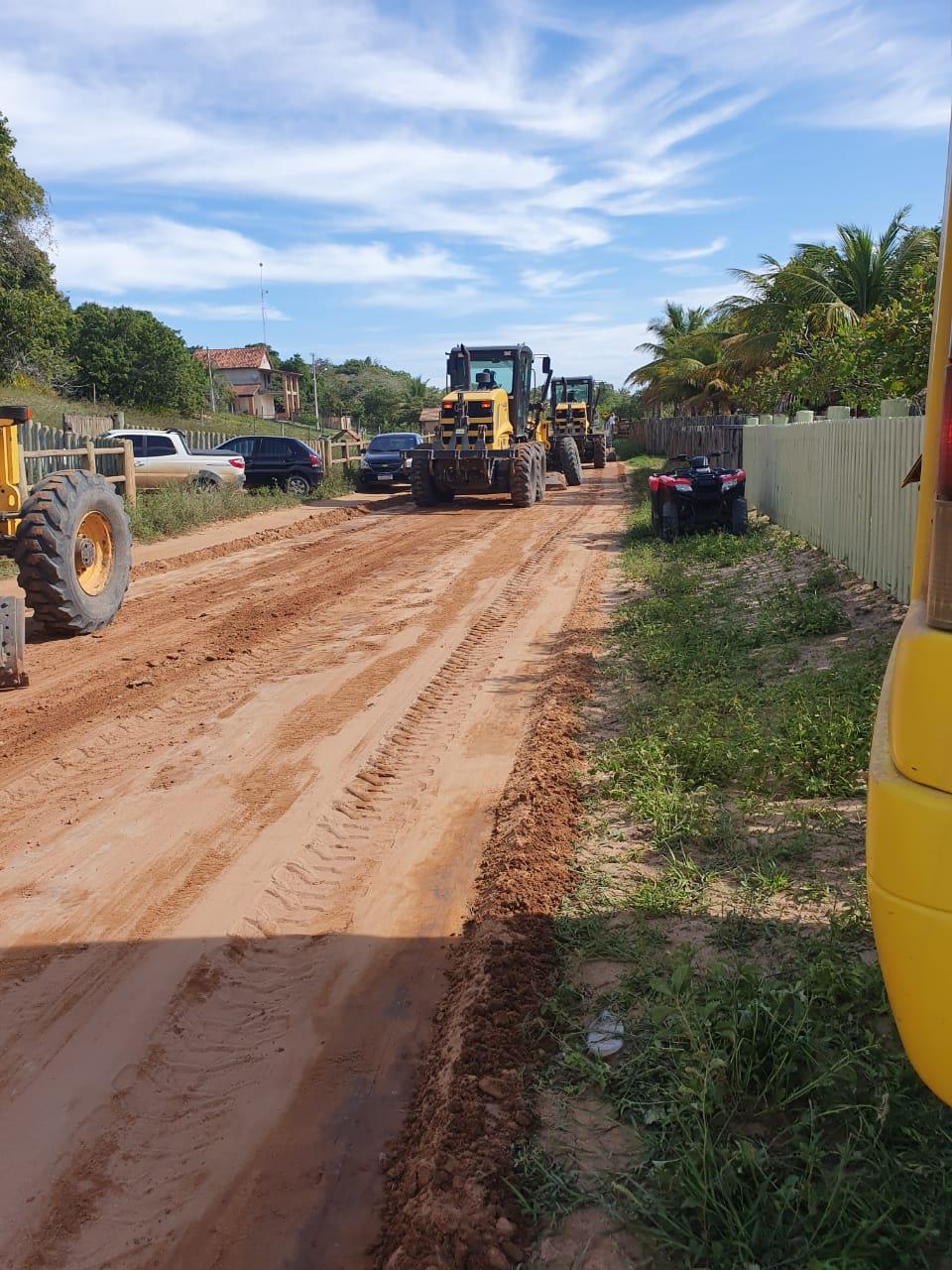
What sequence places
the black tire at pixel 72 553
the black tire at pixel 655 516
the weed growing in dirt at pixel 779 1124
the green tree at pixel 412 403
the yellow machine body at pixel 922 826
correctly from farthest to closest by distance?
the green tree at pixel 412 403
the black tire at pixel 655 516
the black tire at pixel 72 553
the weed growing in dirt at pixel 779 1124
the yellow machine body at pixel 922 826

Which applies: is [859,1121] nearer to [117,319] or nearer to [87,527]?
[87,527]

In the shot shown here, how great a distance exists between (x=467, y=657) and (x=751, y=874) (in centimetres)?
448

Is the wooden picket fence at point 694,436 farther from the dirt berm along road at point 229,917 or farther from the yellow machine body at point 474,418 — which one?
the dirt berm along road at point 229,917

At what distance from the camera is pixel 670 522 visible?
14.8 metres

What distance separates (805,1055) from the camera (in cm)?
293

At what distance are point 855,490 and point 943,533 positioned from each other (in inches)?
360

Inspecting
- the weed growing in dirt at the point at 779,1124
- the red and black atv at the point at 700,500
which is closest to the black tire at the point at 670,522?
the red and black atv at the point at 700,500

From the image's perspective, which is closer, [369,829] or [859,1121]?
[859,1121]

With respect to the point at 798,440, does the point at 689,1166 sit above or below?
below

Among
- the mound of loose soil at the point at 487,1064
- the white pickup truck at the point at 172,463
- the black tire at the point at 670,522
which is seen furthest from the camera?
the white pickup truck at the point at 172,463

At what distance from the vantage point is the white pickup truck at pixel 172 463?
68.2 feet

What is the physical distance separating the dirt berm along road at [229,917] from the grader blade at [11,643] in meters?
0.19

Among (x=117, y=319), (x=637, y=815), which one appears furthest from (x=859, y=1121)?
(x=117, y=319)

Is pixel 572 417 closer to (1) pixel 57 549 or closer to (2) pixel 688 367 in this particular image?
(2) pixel 688 367
